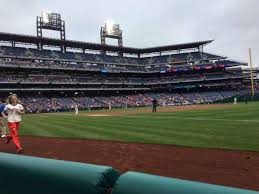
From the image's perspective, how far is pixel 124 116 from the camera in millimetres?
31781

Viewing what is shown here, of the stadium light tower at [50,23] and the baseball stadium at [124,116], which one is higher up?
the stadium light tower at [50,23]

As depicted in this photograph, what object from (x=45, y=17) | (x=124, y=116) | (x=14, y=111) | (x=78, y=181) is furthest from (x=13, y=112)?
(x=45, y=17)

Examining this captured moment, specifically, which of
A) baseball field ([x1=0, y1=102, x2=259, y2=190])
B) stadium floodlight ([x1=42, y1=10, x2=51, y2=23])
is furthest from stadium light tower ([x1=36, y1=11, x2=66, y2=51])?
baseball field ([x1=0, y1=102, x2=259, y2=190])

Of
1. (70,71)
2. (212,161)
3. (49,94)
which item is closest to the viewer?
(212,161)

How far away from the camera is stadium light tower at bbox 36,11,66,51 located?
78000mm

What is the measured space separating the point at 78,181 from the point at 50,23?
8048 centimetres

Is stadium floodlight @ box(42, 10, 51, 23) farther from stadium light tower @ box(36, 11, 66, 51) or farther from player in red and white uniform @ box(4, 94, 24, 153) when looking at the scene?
player in red and white uniform @ box(4, 94, 24, 153)

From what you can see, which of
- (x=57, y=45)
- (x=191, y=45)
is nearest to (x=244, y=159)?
(x=57, y=45)

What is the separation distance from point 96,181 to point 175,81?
82.8 metres

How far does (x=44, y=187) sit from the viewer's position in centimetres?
326

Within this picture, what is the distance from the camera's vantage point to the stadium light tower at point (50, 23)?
78000 millimetres

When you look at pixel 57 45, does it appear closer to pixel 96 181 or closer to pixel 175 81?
pixel 175 81

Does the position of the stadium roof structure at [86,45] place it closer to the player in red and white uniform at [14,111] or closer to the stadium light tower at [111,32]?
the stadium light tower at [111,32]

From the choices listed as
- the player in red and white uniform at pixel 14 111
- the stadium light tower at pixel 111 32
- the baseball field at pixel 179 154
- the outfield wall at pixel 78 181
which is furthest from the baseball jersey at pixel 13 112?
the stadium light tower at pixel 111 32
